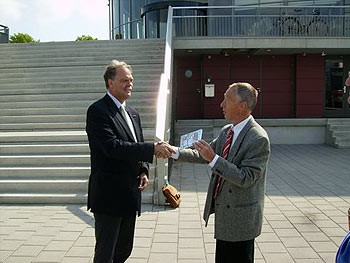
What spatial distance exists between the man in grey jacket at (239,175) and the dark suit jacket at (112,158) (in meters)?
0.55

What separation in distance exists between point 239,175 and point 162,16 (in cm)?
1507

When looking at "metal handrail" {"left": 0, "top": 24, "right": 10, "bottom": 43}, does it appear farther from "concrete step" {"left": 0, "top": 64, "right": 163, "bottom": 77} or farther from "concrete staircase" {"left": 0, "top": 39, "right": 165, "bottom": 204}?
"concrete step" {"left": 0, "top": 64, "right": 163, "bottom": 77}

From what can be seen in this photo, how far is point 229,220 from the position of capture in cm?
268

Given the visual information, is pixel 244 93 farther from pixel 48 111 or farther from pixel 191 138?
pixel 48 111

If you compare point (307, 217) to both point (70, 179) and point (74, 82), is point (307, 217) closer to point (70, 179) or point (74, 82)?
point (70, 179)

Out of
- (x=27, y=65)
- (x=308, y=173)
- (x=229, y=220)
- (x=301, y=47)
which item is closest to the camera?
(x=229, y=220)

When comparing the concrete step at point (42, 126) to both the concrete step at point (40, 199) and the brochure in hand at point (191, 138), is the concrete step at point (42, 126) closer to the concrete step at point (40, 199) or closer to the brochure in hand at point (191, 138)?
the concrete step at point (40, 199)

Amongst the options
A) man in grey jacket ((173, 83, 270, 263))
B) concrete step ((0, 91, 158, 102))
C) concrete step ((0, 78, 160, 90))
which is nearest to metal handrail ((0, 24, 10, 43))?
concrete step ((0, 78, 160, 90))

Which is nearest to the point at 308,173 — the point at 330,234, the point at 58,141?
the point at 330,234

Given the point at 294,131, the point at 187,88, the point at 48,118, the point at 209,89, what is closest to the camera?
the point at 48,118

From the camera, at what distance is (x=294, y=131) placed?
1372cm

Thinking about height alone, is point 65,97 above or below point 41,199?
above

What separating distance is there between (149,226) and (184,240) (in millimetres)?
652

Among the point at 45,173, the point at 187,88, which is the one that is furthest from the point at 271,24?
the point at 45,173
